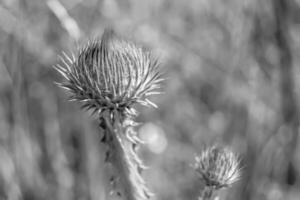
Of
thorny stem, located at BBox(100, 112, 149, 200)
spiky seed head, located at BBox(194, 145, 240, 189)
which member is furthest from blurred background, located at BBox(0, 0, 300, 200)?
spiky seed head, located at BBox(194, 145, 240, 189)

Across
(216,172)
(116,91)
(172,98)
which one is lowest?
(216,172)

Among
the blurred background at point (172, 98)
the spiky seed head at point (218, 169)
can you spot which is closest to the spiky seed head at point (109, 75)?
the spiky seed head at point (218, 169)

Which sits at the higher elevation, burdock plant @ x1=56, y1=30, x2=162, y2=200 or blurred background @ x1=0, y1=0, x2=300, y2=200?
blurred background @ x1=0, y1=0, x2=300, y2=200

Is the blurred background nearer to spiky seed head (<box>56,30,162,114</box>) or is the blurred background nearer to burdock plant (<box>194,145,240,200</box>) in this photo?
spiky seed head (<box>56,30,162,114</box>)

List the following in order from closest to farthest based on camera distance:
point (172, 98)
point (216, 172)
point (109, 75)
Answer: point (109, 75) < point (216, 172) < point (172, 98)

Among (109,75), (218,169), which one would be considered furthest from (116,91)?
(218,169)

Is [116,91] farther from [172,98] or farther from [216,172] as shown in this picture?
[172,98]

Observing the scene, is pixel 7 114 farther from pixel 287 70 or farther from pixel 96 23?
pixel 287 70

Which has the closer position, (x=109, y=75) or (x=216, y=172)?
(x=109, y=75)

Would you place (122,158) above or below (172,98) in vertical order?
below
